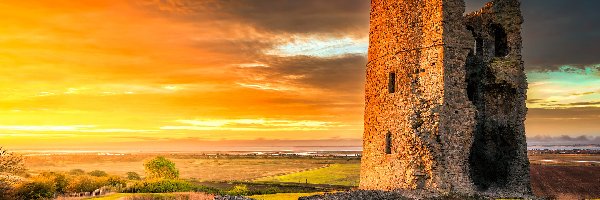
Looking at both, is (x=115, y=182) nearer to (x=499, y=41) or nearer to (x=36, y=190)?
(x=36, y=190)

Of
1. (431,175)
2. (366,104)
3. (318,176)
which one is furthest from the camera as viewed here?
(318,176)

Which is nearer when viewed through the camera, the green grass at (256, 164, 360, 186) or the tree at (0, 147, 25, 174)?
the tree at (0, 147, 25, 174)

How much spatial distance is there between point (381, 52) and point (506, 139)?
7.23 m

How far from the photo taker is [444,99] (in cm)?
1897

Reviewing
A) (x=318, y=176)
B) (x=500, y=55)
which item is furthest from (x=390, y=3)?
(x=318, y=176)

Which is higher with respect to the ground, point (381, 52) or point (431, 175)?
point (381, 52)

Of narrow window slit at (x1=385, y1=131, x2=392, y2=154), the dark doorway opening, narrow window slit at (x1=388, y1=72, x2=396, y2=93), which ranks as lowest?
narrow window slit at (x1=385, y1=131, x2=392, y2=154)

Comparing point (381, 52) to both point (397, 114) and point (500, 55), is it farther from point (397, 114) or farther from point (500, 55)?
point (500, 55)

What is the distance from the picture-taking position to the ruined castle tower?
752 inches

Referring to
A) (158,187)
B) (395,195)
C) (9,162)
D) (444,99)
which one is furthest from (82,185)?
(444,99)

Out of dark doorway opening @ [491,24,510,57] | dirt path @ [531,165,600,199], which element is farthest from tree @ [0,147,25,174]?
dirt path @ [531,165,600,199]

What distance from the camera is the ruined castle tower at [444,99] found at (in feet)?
62.6

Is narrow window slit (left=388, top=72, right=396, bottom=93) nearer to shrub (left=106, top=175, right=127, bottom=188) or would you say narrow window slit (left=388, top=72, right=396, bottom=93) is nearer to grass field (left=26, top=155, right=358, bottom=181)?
shrub (left=106, top=175, right=127, bottom=188)

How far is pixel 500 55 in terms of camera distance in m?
22.6
